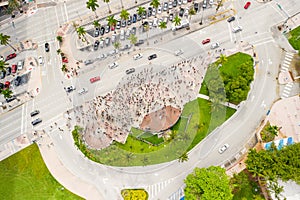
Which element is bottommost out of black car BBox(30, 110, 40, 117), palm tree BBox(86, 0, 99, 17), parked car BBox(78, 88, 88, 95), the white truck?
black car BBox(30, 110, 40, 117)

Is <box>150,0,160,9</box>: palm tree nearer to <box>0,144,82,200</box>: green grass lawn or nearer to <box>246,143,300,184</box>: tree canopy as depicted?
<box>246,143,300,184</box>: tree canopy

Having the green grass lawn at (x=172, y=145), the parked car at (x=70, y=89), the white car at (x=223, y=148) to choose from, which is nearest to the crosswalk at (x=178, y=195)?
the green grass lawn at (x=172, y=145)

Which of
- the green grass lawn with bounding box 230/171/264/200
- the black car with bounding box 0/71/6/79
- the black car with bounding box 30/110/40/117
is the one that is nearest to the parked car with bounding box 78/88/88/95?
the black car with bounding box 30/110/40/117

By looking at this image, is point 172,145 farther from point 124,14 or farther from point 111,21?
point 124,14

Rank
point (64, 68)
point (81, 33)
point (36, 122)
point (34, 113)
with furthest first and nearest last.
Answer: point (81, 33), point (64, 68), point (34, 113), point (36, 122)

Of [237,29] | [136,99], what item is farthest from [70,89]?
[237,29]

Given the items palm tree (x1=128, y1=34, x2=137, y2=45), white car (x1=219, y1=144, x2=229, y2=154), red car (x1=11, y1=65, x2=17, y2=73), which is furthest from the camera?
red car (x1=11, y1=65, x2=17, y2=73)

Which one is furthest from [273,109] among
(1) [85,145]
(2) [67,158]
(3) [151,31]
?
(2) [67,158]
